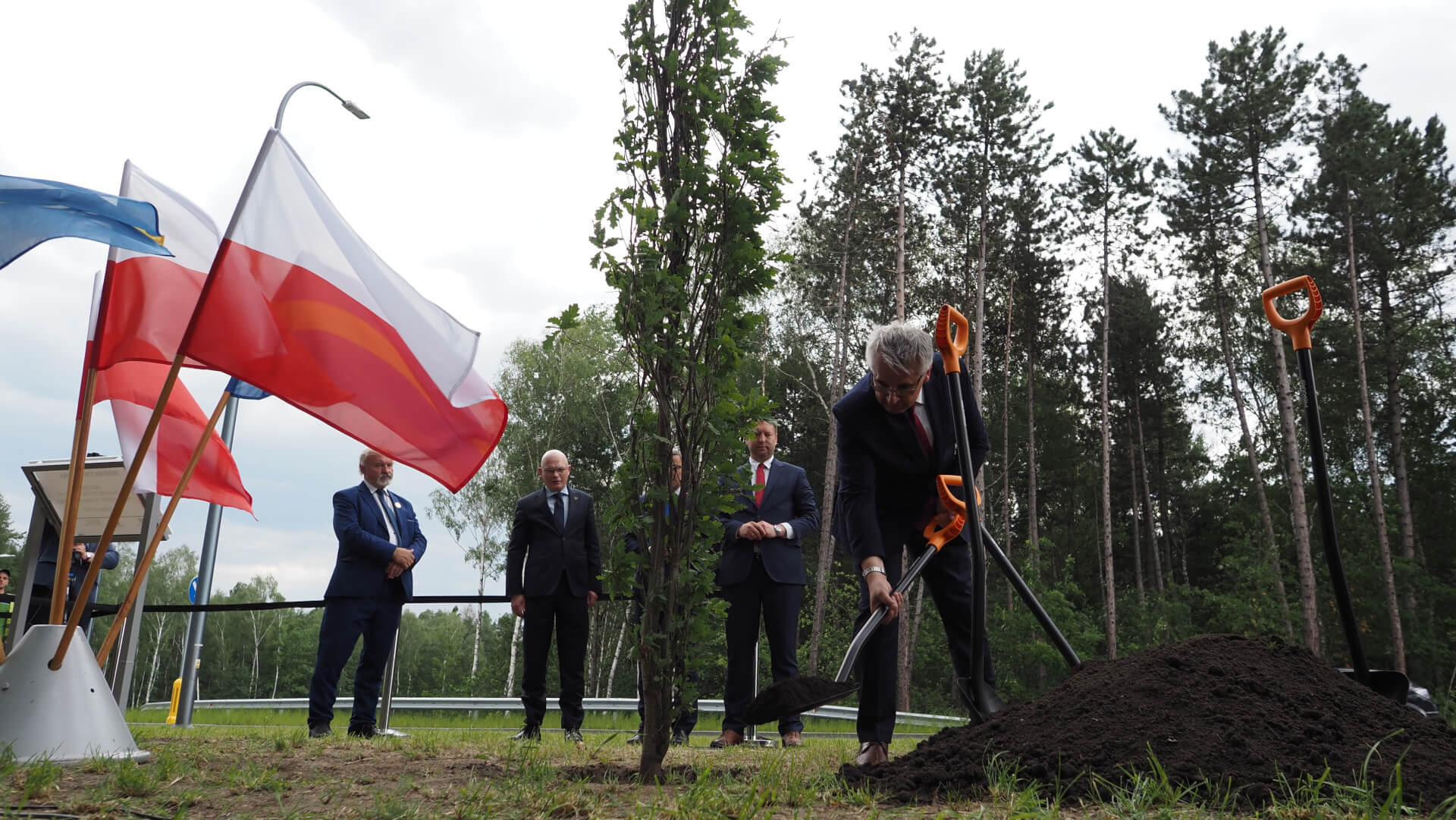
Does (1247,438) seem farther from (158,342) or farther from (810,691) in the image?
(158,342)

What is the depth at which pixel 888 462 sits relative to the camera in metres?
3.69

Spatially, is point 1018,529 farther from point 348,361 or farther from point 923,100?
point 348,361

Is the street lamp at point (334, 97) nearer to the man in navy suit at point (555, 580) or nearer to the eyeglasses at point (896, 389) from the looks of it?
the man in navy suit at point (555, 580)

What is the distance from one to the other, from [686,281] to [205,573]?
10698 millimetres

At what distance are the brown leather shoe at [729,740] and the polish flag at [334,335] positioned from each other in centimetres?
216

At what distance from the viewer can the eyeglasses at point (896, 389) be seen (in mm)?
3445

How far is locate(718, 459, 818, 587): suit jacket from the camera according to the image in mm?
5426

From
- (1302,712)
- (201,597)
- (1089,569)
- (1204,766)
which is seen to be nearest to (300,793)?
(1204,766)

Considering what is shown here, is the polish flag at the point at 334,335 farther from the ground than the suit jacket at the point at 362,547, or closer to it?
farther from the ground

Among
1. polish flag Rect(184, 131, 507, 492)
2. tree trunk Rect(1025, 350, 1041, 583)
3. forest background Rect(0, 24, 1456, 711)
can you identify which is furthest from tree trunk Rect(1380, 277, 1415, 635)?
polish flag Rect(184, 131, 507, 492)

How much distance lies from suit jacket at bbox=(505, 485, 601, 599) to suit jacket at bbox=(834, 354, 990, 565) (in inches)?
102

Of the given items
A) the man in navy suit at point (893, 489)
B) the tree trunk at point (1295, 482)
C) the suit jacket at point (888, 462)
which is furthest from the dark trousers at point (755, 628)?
the tree trunk at point (1295, 482)

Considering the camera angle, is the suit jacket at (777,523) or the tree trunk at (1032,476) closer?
the suit jacket at (777,523)

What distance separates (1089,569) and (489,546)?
22.1 metres
